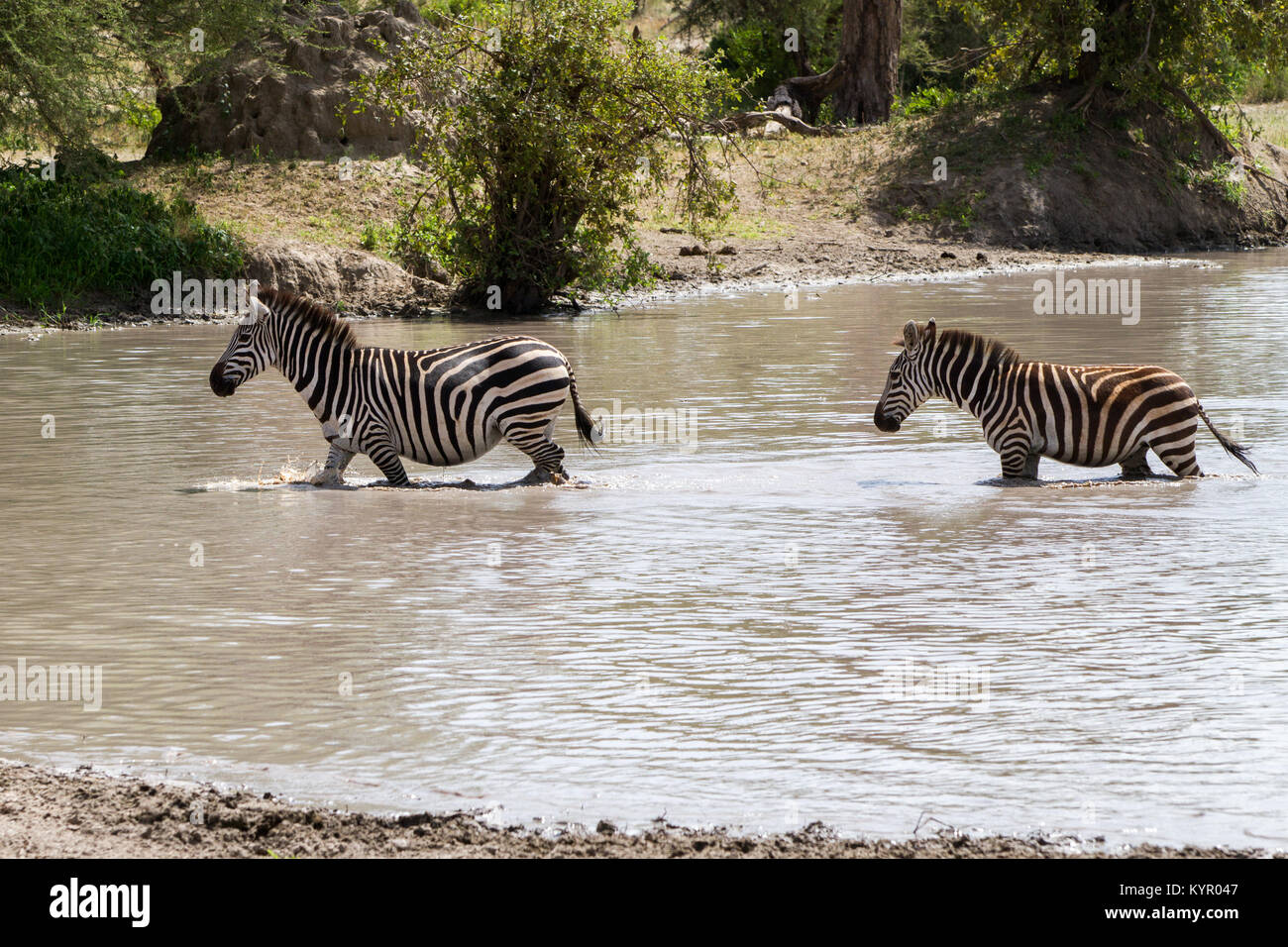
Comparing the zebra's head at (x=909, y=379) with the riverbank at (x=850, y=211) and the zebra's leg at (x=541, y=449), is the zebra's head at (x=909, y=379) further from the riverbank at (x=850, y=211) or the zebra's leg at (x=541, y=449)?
the riverbank at (x=850, y=211)

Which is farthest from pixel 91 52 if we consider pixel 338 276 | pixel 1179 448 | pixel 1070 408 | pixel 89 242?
pixel 1179 448

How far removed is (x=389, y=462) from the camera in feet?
36.1

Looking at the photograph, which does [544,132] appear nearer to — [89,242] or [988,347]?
[89,242]

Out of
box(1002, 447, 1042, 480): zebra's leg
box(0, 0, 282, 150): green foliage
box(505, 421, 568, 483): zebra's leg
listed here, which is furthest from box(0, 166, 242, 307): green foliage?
box(1002, 447, 1042, 480): zebra's leg

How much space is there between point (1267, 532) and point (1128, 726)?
387 centimetres

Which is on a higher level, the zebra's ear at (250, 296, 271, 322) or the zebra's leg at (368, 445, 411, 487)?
the zebra's ear at (250, 296, 271, 322)

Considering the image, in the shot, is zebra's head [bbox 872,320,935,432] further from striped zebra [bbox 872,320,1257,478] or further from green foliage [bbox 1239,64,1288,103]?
green foliage [bbox 1239,64,1288,103]

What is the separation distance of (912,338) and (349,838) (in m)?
7.37

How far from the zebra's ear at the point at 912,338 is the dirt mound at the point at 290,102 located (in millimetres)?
16797

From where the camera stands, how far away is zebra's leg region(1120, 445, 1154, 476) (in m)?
11.0

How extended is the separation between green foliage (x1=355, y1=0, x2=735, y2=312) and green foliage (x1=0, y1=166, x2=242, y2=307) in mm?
3135

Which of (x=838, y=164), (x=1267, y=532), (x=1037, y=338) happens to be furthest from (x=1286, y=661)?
(x=838, y=164)

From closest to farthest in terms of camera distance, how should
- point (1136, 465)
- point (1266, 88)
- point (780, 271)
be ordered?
point (1136, 465)
point (780, 271)
point (1266, 88)

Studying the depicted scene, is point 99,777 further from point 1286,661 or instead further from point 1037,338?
point 1037,338
